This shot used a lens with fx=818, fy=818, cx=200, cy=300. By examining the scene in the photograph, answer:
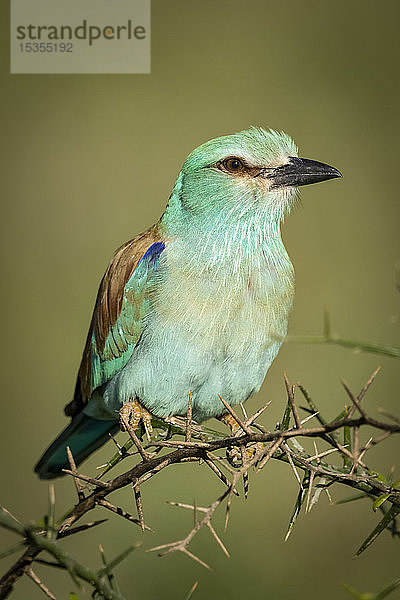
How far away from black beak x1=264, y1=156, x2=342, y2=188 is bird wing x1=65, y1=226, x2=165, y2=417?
357 millimetres

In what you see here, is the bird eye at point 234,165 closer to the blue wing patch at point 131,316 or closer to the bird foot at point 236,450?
the blue wing patch at point 131,316

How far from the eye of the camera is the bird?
6.66 ft

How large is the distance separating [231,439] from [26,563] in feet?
1.02

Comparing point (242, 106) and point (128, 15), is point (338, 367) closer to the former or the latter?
point (242, 106)

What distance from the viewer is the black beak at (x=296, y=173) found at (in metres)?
2.18

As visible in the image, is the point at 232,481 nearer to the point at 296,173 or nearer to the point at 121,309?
the point at 121,309

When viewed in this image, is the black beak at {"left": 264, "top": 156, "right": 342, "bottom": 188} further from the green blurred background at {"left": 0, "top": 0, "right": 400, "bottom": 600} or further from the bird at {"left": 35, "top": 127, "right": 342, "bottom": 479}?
the green blurred background at {"left": 0, "top": 0, "right": 400, "bottom": 600}

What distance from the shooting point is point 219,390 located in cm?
207

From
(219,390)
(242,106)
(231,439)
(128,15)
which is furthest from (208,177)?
(128,15)

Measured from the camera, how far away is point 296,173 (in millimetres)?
2191

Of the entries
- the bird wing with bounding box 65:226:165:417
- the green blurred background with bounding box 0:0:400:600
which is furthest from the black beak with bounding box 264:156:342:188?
the green blurred background with bounding box 0:0:400:600

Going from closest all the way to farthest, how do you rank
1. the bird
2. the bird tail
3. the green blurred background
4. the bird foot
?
1. the bird foot
2. the bird
3. the bird tail
4. the green blurred background

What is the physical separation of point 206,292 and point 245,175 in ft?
1.28

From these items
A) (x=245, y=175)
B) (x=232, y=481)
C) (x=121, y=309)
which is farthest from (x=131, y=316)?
(x=232, y=481)
